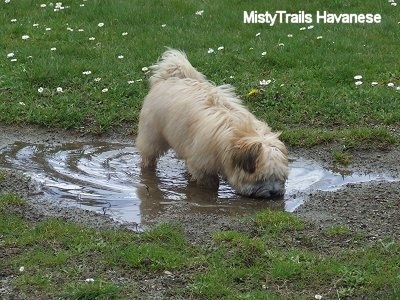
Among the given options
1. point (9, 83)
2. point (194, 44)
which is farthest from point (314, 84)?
point (9, 83)

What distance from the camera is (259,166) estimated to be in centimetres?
793

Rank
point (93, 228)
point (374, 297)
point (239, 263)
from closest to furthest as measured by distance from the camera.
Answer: point (374, 297)
point (239, 263)
point (93, 228)

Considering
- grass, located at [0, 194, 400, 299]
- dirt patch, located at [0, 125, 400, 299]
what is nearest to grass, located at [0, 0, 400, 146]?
dirt patch, located at [0, 125, 400, 299]

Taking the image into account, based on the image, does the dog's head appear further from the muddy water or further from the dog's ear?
the muddy water

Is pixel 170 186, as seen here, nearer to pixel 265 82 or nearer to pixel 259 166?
pixel 259 166

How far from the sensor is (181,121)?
848 centimetres

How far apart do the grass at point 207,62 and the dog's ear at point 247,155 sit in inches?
73.4

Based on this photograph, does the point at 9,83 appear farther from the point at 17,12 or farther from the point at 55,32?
the point at 17,12

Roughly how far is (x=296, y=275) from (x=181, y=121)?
2720 millimetres

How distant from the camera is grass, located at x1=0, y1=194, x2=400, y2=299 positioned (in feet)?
19.7

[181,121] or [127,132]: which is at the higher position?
[181,121]

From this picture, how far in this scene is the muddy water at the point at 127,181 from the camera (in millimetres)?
7970

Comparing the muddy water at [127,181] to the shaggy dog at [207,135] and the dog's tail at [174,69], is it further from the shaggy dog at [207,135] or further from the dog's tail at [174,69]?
the dog's tail at [174,69]

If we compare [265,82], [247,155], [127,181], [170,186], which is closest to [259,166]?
[247,155]
